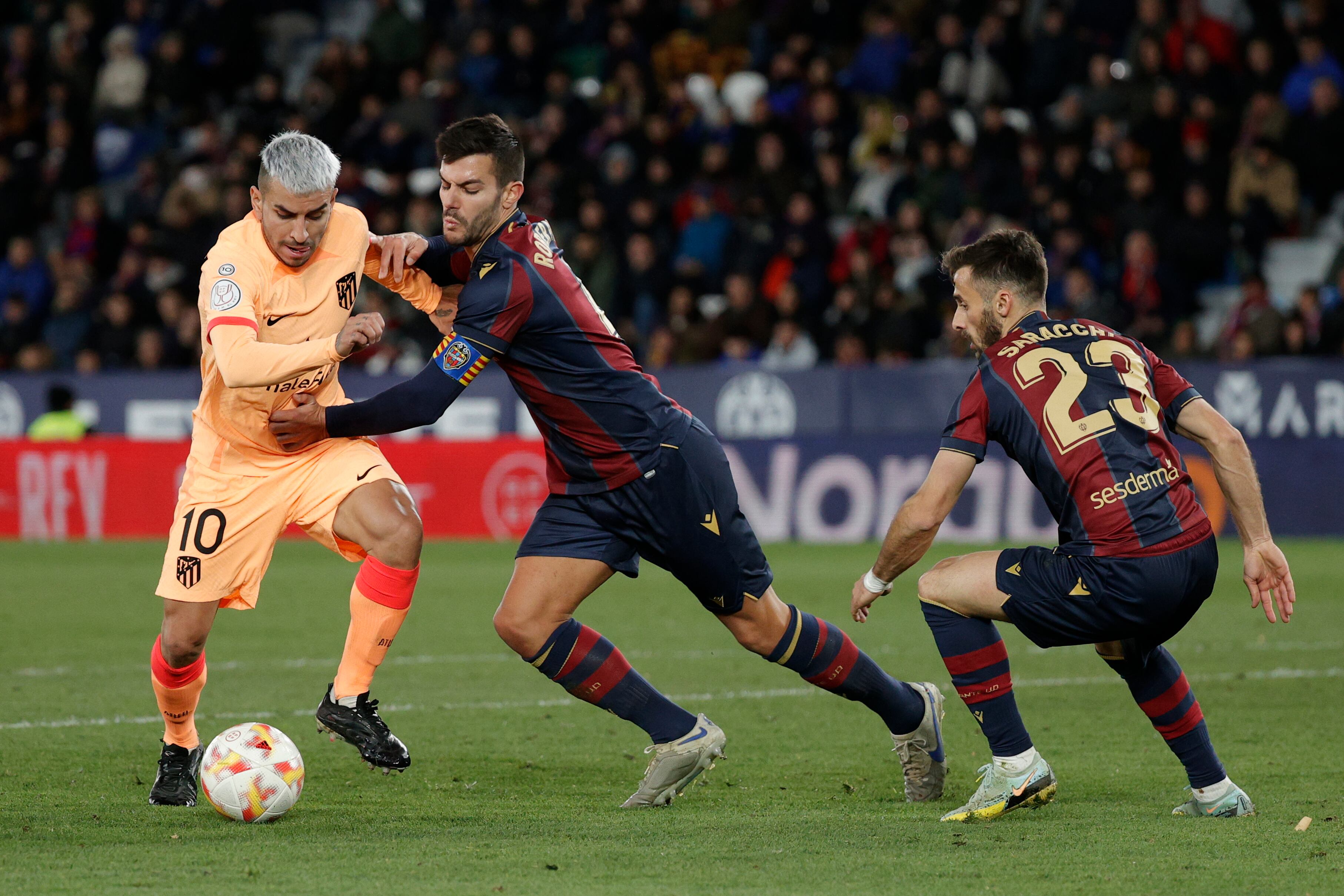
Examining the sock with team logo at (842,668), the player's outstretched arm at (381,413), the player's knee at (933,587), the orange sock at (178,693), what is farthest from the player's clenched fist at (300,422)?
the player's knee at (933,587)

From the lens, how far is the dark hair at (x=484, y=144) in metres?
5.24

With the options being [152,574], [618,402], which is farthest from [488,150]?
[152,574]

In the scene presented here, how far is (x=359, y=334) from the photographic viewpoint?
5164mm

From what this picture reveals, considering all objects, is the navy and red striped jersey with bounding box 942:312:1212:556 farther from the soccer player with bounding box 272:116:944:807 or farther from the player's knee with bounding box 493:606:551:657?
the player's knee with bounding box 493:606:551:657

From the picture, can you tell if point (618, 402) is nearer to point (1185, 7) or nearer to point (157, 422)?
point (157, 422)

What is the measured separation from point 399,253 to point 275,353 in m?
0.71

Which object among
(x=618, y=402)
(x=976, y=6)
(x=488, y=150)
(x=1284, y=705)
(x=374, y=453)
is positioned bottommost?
(x=1284, y=705)

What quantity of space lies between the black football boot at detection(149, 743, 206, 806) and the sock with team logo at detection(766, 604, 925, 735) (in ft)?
6.26

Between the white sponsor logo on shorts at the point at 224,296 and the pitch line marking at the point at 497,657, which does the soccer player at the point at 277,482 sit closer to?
the white sponsor logo on shorts at the point at 224,296

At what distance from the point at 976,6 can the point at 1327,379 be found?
6278 millimetres

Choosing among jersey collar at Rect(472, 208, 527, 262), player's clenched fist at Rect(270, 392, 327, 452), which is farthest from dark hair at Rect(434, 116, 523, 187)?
player's clenched fist at Rect(270, 392, 327, 452)

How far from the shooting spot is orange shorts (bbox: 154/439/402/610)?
5.46 metres

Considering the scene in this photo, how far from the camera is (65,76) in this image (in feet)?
69.9

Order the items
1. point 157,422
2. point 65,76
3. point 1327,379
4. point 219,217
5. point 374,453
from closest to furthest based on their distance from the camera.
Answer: point 374,453 < point 1327,379 < point 157,422 < point 219,217 < point 65,76
